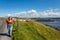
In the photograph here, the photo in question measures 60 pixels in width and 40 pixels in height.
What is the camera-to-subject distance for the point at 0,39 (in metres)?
17.6

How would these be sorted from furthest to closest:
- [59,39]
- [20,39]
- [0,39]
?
[59,39]
[20,39]
[0,39]

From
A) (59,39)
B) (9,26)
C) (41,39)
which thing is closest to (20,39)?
(9,26)

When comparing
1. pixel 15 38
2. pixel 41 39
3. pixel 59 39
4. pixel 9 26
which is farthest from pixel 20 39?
pixel 59 39

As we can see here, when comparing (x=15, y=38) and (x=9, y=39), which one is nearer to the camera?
(x=9, y=39)

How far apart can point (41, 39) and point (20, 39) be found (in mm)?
4228

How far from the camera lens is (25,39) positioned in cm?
1920

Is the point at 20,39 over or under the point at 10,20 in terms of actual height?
under

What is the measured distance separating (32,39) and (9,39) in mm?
3638

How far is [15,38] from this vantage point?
19.0 m

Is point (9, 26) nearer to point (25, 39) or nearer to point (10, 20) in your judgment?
point (10, 20)

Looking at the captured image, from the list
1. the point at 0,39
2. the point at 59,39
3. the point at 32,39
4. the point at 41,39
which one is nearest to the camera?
the point at 0,39

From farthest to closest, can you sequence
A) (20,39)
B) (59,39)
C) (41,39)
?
(59,39) → (41,39) → (20,39)

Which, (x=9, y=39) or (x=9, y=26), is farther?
(x=9, y=26)

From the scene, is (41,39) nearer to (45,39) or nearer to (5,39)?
(45,39)
